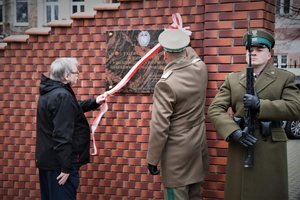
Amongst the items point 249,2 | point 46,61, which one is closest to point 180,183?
point 249,2

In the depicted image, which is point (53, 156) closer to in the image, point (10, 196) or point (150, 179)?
point (150, 179)

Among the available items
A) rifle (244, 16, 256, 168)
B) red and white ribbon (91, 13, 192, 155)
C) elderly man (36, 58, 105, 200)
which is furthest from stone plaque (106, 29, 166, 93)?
rifle (244, 16, 256, 168)

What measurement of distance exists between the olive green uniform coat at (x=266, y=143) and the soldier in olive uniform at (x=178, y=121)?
0.24m

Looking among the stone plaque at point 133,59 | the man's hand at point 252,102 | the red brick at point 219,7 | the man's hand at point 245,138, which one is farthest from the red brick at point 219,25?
the man's hand at point 245,138

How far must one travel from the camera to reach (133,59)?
4.39 m

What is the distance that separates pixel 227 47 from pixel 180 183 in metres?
1.39

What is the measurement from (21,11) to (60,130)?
19.3 m

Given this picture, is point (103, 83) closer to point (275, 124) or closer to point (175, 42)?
point (175, 42)

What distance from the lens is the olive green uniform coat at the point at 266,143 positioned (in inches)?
125

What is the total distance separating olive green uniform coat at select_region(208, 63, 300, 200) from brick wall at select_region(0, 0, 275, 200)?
0.71m

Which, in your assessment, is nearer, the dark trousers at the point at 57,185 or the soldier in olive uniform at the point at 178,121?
the soldier in olive uniform at the point at 178,121

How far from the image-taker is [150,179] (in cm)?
446

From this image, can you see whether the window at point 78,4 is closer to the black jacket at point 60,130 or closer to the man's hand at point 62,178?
the black jacket at point 60,130

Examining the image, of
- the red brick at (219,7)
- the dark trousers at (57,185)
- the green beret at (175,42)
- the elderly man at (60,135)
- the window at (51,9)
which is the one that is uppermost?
the window at (51,9)
